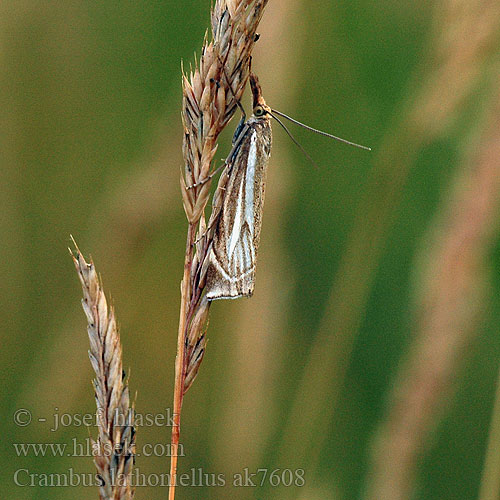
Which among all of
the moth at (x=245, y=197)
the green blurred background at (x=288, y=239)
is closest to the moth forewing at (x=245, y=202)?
the moth at (x=245, y=197)

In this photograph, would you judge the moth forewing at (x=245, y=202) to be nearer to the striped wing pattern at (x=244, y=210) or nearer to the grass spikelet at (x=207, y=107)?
the striped wing pattern at (x=244, y=210)

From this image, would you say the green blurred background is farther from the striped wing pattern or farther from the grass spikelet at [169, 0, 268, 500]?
the grass spikelet at [169, 0, 268, 500]

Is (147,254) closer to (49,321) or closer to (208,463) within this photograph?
(49,321)

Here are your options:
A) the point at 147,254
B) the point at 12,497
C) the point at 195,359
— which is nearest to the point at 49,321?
the point at 147,254

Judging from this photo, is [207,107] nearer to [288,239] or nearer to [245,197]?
[245,197]

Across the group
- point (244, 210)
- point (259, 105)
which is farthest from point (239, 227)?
point (259, 105)

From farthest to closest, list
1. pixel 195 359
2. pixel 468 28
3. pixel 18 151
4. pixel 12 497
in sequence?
pixel 18 151 → pixel 12 497 → pixel 468 28 → pixel 195 359

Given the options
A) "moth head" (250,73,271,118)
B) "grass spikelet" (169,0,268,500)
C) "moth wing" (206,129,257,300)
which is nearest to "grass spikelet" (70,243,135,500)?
"grass spikelet" (169,0,268,500)
